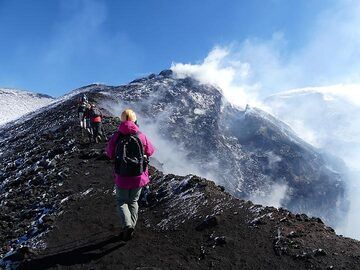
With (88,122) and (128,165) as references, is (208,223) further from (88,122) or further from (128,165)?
(88,122)

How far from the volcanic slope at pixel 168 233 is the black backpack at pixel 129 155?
209 centimetres

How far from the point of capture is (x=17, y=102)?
366ft

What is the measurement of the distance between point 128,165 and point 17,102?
10789 centimetres

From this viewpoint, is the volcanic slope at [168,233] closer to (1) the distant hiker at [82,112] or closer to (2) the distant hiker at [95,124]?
(2) the distant hiker at [95,124]

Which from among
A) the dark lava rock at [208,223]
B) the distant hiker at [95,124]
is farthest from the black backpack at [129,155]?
the distant hiker at [95,124]

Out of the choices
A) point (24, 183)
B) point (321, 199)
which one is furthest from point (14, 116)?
point (321, 199)

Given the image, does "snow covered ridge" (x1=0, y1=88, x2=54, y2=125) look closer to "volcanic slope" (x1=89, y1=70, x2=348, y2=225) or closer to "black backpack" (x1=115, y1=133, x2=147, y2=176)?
"volcanic slope" (x1=89, y1=70, x2=348, y2=225)

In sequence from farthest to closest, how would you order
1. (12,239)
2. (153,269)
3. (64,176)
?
(64,176) → (12,239) → (153,269)

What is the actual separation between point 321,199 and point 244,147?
123ft

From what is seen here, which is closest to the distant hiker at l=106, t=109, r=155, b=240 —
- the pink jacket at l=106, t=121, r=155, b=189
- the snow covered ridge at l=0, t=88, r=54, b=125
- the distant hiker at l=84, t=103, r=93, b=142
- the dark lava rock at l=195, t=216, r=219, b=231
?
the pink jacket at l=106, t=121, r=155, b=189

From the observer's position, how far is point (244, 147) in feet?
409

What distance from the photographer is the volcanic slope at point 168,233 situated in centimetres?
1110

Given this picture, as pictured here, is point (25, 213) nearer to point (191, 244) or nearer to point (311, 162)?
point (191, 244)

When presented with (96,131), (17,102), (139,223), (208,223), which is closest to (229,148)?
(17,102)
